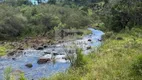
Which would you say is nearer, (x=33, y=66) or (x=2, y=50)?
(x=33, y=66)

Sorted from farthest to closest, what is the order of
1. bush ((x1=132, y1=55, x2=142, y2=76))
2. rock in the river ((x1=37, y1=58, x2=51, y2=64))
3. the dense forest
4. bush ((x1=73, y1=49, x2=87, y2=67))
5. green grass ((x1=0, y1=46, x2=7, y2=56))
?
green grass ((x1=0, y1=46, x2=7, y2=56)) → rock in the river ((x1=37, y1=58, x2=51, y2=64)) → bush ((x1=73, y1=49, x2=87, y2=67)) → the dense forest → bush ((x1=132, y1=55, x2=142, y2=76))

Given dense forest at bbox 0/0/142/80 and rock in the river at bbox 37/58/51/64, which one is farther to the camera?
rock in the river at bbox 37/58/51/64

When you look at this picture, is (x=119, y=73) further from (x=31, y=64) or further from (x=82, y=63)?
(x=31, y=64)

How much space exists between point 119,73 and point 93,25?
72795mm

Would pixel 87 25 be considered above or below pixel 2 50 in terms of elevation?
below

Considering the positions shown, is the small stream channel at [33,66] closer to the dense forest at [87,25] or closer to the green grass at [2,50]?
the green grass at [2,50]

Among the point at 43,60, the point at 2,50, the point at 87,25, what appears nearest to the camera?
the point at 43,60

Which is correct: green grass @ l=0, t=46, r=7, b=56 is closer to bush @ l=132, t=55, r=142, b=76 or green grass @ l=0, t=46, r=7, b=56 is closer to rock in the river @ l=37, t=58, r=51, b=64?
rock in the river @ l=37, t=58, r=51, b=64

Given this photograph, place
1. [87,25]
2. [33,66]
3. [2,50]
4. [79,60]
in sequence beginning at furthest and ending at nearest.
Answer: [87,25] → [2,50] → [33,66] → [79,60]

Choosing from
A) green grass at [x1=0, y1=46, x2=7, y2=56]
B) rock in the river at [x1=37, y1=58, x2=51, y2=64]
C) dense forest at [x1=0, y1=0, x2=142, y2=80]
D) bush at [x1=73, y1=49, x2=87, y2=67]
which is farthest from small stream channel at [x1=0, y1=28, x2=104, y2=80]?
bush at [x1=73, y1=49, x2=87, y2=67]

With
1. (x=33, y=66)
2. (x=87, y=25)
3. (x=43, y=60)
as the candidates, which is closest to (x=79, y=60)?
(x=33, y=66)

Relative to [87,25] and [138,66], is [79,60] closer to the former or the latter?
[138,66]

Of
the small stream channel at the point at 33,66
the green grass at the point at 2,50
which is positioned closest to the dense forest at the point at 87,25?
the small stream channel at the point at 33,66

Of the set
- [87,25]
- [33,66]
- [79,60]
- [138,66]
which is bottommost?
[87,25]
